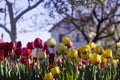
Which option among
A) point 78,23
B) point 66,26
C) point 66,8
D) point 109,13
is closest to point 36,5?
point 66,8

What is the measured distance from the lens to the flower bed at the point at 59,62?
153 inches

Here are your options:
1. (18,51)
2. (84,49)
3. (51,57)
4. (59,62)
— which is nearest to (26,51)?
(18,51)

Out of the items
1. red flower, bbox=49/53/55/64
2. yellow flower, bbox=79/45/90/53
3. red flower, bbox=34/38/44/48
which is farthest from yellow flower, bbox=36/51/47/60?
yellow flower, bbox=79/45/90/53

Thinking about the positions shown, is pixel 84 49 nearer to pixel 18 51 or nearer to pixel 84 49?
pixel 84 49

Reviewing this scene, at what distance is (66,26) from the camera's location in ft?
107

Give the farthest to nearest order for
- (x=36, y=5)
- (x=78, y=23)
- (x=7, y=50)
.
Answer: (x=78, y=23) < (x=36, y=5) < (x=7, y=50)

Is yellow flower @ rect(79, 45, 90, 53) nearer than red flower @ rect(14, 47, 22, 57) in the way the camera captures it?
Yes

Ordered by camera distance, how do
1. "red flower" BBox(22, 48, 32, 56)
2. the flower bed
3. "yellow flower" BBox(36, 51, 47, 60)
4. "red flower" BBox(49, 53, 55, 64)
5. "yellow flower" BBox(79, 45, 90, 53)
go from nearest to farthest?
the flower bed
"yellow flower" BBox(79, 45, 90, 53)
"yellow flower" BBox(36, 51, 47, 60)
"red flower" BBox(49, 53, 55, 64)
"red flower" BBox(22, 48, 32, 56)

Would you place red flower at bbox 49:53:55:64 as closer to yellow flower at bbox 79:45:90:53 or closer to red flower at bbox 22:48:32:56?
red flower at bbox 22:48:32:56

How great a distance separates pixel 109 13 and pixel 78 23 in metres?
3.15

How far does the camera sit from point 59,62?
457 cm

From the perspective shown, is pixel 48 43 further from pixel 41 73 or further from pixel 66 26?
pixel 66 26

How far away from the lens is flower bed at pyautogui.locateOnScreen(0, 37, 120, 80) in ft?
12.7

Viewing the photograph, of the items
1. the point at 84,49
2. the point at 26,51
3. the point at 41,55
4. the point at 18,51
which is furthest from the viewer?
the point at 26,51
